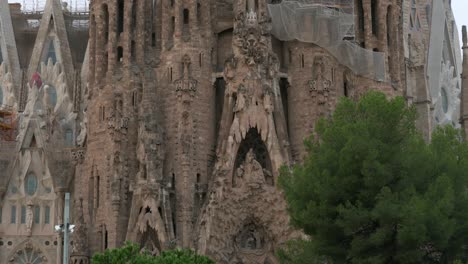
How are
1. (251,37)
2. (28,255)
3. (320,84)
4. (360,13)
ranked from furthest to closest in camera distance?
(28,255) → (360,13) → (320,84) → (251,37)

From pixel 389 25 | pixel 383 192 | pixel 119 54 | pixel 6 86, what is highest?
pixel 6 86

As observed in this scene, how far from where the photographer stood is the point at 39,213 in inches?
1897

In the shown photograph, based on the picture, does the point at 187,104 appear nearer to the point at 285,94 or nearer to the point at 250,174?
the point at 250,174

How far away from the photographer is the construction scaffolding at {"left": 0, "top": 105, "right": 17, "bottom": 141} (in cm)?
5311

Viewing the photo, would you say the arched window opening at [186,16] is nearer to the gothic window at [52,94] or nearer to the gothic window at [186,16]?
the gothic window at [186,16]

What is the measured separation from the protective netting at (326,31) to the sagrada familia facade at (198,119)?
53mm

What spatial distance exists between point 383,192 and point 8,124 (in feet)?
104

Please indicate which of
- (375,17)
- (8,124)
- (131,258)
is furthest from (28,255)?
(375,17)

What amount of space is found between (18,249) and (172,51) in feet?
44.0

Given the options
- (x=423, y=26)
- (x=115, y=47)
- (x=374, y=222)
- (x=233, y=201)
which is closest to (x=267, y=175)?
(x=233, y=201)

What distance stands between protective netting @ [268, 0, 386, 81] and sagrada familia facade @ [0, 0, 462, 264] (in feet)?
0.17

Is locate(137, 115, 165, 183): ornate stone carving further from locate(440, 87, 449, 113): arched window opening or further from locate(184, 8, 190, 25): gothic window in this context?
locate(440, 87, 449, 113): arched window opening

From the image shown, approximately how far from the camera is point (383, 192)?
26.5 metres

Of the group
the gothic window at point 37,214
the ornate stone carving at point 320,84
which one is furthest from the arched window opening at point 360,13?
the gothic window at point 37,214
